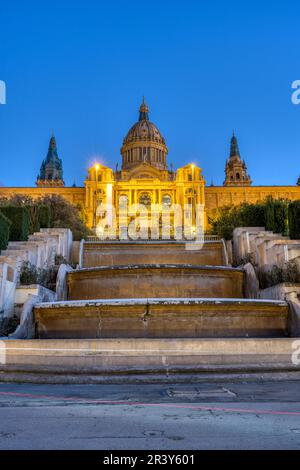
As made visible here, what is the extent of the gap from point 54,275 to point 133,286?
7.07 ft

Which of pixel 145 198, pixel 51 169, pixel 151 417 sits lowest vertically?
pixel 151 417

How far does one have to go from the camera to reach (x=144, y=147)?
82.8 metres

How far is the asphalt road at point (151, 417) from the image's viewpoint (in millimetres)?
1795

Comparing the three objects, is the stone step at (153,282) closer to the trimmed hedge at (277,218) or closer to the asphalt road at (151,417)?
the asphalt road at (151,417)

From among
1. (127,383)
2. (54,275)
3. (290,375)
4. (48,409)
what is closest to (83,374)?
(127,383)

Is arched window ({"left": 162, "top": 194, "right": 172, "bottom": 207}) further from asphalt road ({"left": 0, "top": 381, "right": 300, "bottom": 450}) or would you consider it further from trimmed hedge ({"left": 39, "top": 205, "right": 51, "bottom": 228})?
asphalt road ({"left": 0, "top": 381, "right": 300, "bottom": 450})

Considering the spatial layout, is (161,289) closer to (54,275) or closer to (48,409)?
(54,275)

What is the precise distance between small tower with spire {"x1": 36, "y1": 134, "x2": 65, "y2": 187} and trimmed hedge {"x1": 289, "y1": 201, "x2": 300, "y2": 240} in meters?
80.7

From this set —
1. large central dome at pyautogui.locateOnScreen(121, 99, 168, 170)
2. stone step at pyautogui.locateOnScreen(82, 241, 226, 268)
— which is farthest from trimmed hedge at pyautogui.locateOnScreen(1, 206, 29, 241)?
large central dome at pyautogui.locateOnScreen(121, 99, 168, 170)

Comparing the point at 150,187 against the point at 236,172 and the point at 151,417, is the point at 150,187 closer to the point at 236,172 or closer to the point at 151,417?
the point at 236,172

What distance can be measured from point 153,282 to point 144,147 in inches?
3060

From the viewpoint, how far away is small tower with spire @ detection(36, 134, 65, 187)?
89.0 m
